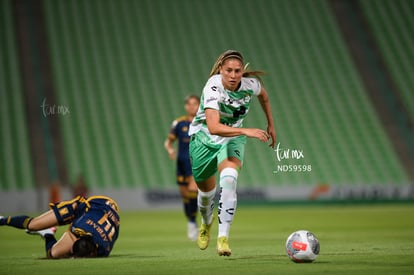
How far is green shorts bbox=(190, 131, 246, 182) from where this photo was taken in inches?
→ 332

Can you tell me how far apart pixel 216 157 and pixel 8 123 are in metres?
17.6

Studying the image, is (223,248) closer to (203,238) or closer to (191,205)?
(203,238)

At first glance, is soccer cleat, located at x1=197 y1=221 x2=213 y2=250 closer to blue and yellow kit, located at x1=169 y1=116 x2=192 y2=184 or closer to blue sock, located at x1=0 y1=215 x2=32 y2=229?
blue sock, located at x1=0 y1=215 x2=32 y2=229

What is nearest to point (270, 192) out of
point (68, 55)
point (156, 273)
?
point (68, 55)

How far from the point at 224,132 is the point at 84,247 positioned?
6.50ft

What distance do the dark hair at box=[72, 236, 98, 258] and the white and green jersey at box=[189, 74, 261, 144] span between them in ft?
5.56

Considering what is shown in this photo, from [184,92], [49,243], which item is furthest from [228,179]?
[184,92]

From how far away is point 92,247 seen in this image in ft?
28.0

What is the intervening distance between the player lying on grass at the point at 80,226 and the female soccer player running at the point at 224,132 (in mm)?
1092

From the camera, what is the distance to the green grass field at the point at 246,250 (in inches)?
285

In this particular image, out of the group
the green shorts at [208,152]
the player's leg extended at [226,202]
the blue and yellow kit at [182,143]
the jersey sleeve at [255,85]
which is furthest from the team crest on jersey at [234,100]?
the blue and yellow kit at [182,143]

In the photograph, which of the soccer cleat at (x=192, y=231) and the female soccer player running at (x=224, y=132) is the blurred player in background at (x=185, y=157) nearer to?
the soccer cleat at (x=192, y=231)

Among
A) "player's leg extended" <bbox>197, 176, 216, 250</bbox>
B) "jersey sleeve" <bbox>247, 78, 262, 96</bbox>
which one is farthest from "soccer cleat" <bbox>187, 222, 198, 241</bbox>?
"jersey sleeve" <bbox>247, 78, 262, 96</bbox>

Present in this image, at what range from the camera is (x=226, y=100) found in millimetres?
8344
